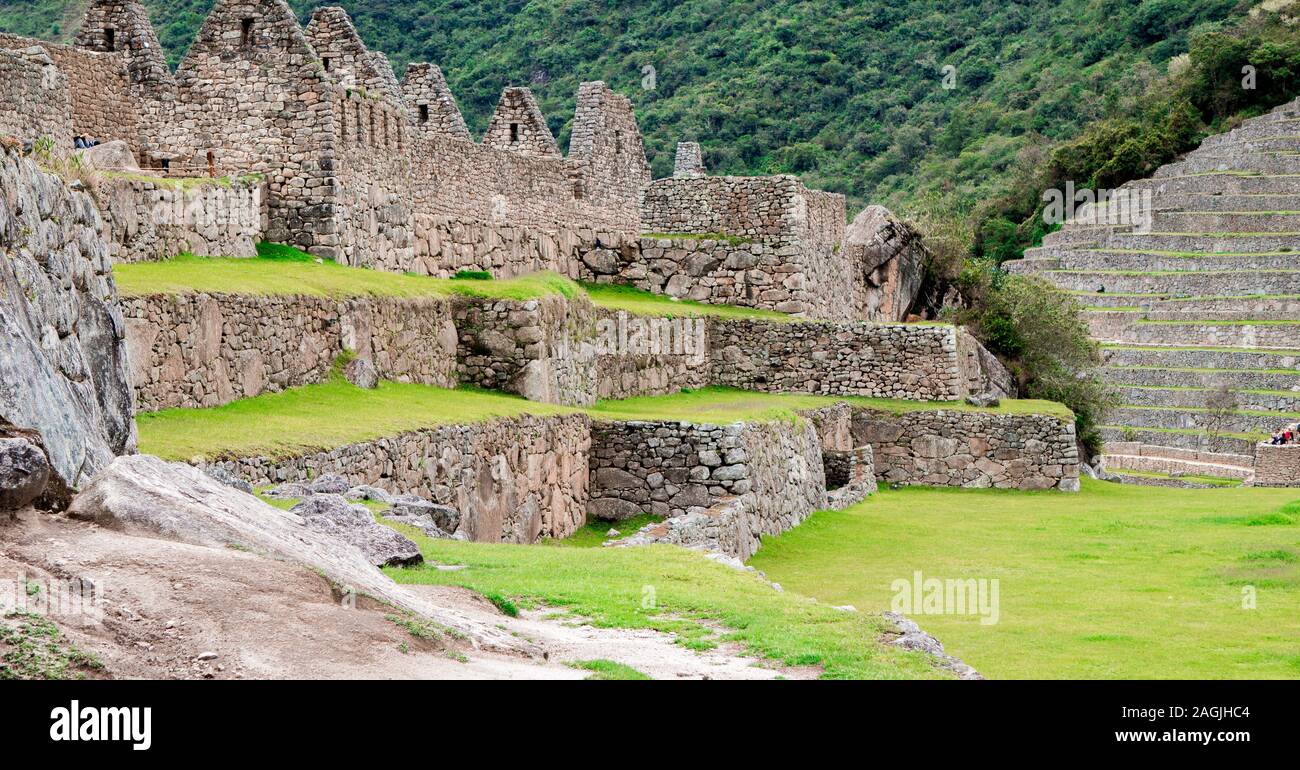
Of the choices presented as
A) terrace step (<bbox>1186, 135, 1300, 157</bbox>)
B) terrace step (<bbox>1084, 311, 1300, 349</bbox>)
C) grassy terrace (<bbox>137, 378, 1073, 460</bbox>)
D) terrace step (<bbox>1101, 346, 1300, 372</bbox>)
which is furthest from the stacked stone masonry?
terrace step (<bbox>1186, 135, 1300, 157</bbox>)

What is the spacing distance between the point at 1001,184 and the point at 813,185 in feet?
66.9

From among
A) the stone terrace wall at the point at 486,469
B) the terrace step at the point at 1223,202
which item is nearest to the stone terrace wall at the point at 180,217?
the stone terrace wall at the point at 486,469

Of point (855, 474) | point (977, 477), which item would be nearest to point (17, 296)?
point (855, 474)

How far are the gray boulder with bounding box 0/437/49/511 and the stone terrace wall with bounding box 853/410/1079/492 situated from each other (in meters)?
21.3

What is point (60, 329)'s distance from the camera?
8547 millimetres

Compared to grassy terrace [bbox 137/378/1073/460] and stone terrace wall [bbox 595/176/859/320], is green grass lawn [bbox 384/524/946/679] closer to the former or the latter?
grassy terrace [bbox 137/378/1073/460]

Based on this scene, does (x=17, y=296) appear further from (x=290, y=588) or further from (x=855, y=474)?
(x=855, y=474)

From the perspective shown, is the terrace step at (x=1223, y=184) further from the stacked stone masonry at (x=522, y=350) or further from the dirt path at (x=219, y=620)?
the dirt path at (x=219, y=620)

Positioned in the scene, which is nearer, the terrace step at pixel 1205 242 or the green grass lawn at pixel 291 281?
the green grass lawn at pixel 291 281

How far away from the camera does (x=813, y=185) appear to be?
64125 millimetres

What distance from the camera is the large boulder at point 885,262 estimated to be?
110 feet

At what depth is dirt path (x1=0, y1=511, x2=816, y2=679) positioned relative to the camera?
5.92 m

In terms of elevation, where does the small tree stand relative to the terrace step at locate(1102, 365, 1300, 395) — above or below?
below

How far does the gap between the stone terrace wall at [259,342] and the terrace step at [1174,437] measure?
128 feet
